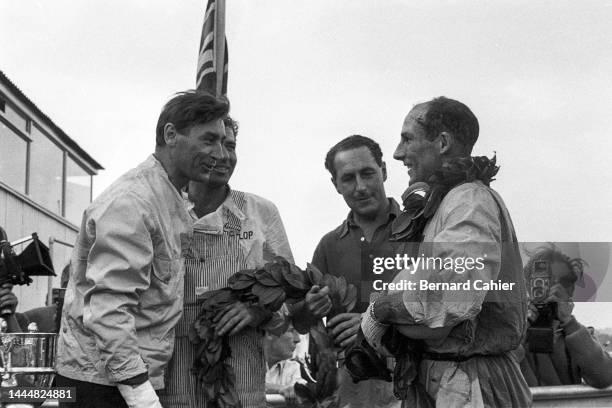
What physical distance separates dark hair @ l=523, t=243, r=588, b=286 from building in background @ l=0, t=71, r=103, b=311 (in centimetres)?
1195

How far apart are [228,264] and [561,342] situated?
2515 millimetres

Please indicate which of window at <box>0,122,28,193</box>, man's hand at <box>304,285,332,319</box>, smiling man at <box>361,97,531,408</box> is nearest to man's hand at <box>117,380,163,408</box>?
man's hand at <box>304,285,332,319</box>

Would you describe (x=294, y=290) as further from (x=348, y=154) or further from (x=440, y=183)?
(x=348, y=154)

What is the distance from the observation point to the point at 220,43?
20.7ft

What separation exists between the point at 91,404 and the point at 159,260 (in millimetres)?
560

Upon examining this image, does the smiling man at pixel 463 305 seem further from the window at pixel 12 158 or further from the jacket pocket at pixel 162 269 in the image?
the window at pixel 12 158

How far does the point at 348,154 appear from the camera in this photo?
180 inches

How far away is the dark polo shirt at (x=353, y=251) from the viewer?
14.3 ft

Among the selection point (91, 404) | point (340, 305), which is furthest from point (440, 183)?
point (91, 404)

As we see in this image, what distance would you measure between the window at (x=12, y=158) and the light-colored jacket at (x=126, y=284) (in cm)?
1576

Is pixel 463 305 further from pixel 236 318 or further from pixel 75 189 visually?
pixel 75 189

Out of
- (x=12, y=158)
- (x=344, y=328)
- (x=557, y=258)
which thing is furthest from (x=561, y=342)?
(x=12, y=158)

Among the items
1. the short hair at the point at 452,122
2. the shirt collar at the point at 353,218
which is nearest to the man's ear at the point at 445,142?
the short hair at the point at 452,122

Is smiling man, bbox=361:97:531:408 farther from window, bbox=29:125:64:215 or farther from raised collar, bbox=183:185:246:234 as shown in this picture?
window, bbox=29:125:64:215
